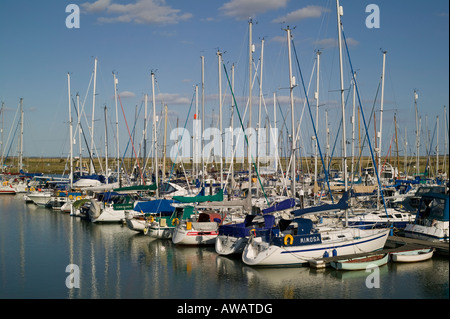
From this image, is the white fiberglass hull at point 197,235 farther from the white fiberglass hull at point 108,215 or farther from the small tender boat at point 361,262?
the white fiberglass hull at point 108,215

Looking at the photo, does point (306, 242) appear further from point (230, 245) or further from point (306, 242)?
point (230, 245)

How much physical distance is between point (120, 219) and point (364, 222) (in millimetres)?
22611

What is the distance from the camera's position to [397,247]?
28.5 meters

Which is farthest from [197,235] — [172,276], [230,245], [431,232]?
[431,232]

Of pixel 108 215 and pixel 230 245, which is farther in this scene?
pixel 108 215

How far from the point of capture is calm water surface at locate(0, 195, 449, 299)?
21562mm

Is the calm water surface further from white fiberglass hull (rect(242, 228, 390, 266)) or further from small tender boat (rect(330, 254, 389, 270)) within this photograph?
white fiberglass hull (rect(242, 228, 390, 266))

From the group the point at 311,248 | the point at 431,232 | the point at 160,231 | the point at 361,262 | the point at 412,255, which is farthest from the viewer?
the point at 160,231

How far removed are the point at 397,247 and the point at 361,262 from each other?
4.87 m

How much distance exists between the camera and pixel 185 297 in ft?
69.3

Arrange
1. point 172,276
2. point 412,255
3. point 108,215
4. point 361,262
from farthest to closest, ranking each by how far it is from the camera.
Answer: point 108,215, point 412,255, point 361,262, point 172,276

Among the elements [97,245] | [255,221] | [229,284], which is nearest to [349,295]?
[229,284]
